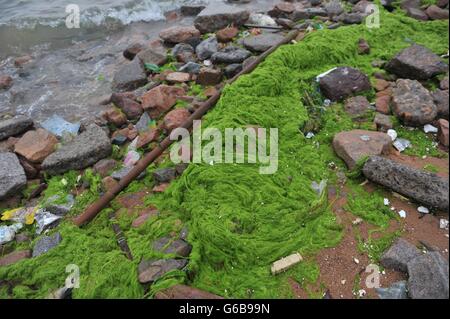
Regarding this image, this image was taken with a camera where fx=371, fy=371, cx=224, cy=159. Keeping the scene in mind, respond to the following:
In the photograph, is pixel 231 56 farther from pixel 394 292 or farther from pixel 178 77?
pixel 394 292

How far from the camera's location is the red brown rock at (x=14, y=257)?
369 centimetres

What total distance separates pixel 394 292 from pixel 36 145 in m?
4.77

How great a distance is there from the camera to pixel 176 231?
3746 mm

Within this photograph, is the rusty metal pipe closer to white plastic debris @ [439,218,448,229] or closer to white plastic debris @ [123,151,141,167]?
white plastic debris @ [123,151,141,167]

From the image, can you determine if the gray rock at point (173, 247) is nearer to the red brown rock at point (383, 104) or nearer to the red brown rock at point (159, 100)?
the red brown rock at point (159, 100)

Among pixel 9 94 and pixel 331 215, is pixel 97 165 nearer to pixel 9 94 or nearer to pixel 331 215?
pixel 331 215

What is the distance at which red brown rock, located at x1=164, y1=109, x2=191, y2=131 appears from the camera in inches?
203

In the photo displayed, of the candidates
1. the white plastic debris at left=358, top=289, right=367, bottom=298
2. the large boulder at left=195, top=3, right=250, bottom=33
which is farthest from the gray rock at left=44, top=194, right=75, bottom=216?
the large boulder at left=195, top=3, right=250, bottom=33

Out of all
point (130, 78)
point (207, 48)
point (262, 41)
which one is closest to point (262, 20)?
point (262, 41)

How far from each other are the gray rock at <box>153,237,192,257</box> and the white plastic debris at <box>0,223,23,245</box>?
68.0 inches

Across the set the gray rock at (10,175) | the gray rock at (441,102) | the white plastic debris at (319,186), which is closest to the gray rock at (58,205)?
the gray rock at (10,175)

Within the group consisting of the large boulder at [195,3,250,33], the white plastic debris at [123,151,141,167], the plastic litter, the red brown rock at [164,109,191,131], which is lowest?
the white plastic debris at [123,151,141,167]

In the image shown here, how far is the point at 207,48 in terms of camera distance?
283 inches

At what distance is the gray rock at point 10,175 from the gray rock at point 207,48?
3738mm
